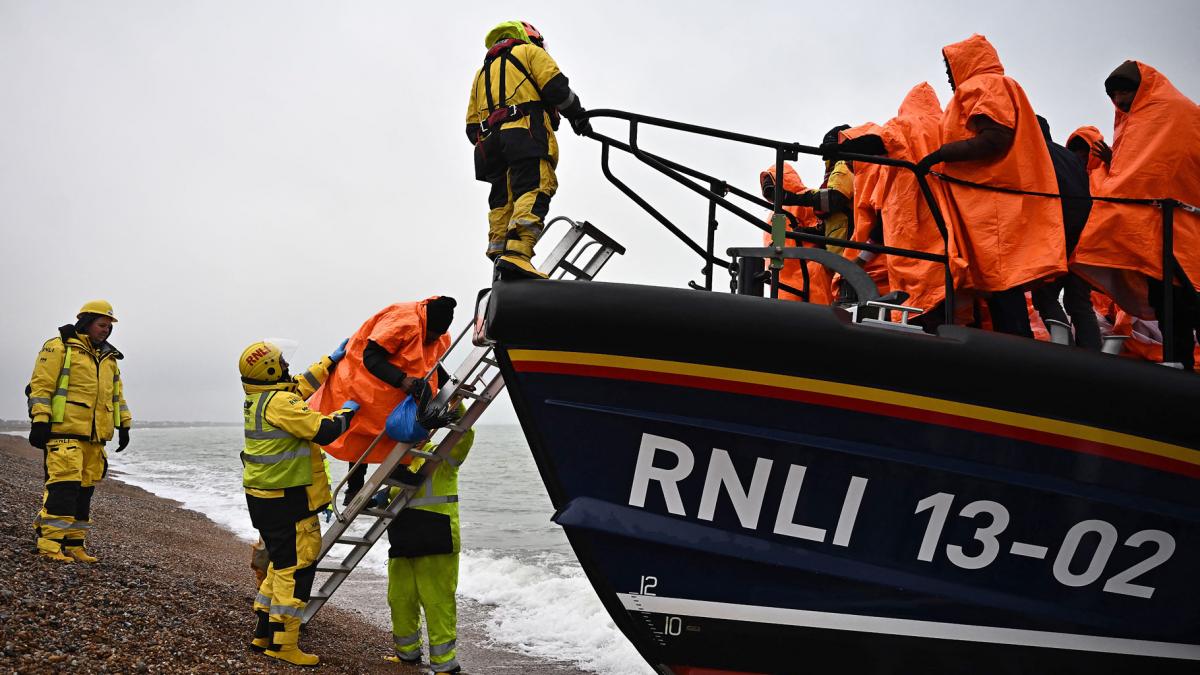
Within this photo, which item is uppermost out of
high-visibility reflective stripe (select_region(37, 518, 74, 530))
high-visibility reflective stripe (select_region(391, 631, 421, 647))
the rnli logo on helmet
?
the rnli logo on helmet

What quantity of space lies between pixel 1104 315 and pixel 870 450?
2.30 metres

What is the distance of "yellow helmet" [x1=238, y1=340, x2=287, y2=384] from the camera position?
4.69 metres

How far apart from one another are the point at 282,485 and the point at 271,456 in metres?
0.17

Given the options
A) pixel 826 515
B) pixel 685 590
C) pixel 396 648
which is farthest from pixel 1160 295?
pixel 396 648

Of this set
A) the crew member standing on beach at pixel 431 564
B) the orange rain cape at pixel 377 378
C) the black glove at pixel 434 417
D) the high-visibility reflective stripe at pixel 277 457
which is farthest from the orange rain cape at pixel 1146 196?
the high-visibility reflective stripe at pixel 277 457

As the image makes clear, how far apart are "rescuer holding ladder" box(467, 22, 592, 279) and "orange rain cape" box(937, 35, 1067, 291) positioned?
1452 millimetres

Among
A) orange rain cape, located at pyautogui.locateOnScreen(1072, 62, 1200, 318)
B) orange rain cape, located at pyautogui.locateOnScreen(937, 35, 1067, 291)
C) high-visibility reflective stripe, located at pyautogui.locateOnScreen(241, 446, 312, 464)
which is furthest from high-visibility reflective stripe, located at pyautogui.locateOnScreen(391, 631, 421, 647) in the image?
orange rain cape, located at pyautogui.locateOnScreen(1072, 62, 1200, 318)

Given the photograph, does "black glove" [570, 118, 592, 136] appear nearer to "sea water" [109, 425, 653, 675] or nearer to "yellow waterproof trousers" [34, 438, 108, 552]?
"sea water" [109, 425, 653, 675]

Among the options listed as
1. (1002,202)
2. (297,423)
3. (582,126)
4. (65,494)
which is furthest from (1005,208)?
(65,494)

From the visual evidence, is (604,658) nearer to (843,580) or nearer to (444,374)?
(444,374)

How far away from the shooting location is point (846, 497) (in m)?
2.71

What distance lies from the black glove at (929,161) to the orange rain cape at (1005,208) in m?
0.14

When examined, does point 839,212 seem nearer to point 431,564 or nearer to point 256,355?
point 431,564

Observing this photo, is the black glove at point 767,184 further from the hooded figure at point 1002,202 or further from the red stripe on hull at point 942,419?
the red stripe on hull at point 942,419
